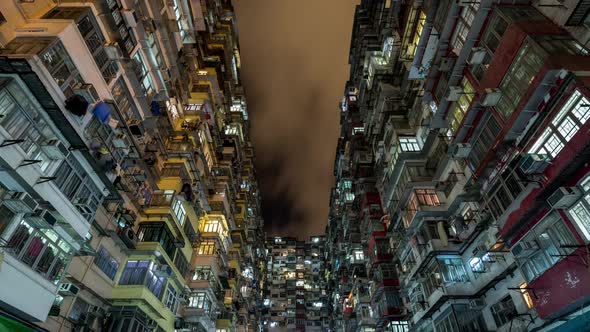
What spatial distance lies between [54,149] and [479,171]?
81.8 ft

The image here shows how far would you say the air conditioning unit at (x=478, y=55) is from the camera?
67.1 ft

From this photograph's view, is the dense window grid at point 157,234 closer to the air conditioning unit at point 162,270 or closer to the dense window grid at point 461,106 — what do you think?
the air conditioning unit at point 162,270

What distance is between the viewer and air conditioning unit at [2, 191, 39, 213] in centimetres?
1332

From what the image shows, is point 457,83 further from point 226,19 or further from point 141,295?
point 226,19

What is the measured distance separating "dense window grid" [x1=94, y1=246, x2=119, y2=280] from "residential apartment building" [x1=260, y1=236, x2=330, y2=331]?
54483 millimetres

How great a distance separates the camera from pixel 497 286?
766 inches

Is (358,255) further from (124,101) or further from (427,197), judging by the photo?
(124,101)

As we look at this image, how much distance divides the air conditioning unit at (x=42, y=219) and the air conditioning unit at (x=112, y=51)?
37.2ft

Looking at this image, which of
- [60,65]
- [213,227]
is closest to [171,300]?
[213,227]

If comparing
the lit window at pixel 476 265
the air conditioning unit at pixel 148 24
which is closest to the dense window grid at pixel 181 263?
the air conditioning unit at pixel 148 24

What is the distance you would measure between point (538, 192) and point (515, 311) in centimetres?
766

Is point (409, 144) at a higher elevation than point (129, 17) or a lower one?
lower

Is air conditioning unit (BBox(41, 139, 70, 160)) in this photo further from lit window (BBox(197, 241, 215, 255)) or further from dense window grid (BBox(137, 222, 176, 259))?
lit window (BBox(197, 241, 215, 255))

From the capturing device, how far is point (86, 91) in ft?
57.5
